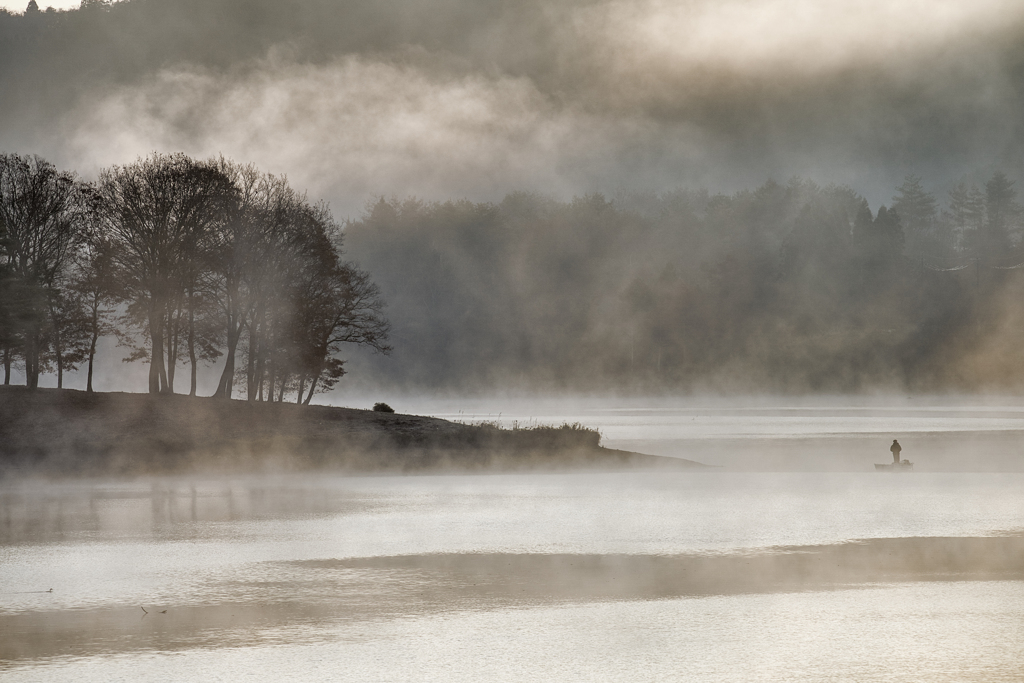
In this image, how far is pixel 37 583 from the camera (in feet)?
48.8

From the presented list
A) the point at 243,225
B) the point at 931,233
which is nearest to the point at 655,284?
the point at 931,233

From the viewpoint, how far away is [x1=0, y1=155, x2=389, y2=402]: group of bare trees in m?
54.0

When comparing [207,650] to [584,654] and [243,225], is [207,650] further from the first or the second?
[243,225]

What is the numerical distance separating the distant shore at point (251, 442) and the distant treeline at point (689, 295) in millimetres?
95444

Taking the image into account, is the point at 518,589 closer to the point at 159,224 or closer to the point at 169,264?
the point at 169,264

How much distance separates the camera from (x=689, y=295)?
139250 millimetres

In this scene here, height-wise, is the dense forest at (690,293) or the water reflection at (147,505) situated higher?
the dense forest at (690,293)

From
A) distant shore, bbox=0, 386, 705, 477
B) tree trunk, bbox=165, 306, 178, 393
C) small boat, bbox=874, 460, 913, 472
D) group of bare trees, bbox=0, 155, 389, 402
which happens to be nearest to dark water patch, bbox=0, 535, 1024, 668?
small boat, bbox=874, 460, 913, 472

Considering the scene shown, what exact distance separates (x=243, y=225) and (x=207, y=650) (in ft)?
159

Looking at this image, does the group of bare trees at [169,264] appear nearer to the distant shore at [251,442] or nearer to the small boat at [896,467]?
the distant shore at [251,442]

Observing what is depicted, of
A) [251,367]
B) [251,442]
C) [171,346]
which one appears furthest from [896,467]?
[171,346]

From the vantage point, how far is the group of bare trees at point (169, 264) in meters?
54.0

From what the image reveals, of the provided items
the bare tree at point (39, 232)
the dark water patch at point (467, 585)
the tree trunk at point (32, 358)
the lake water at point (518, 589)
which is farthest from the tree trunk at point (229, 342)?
the dark water patch at point (467, 585)

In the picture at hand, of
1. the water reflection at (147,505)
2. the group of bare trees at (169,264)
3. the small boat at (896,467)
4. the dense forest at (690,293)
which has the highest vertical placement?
the dense forest at (690,293)
